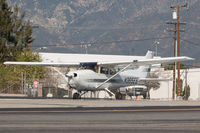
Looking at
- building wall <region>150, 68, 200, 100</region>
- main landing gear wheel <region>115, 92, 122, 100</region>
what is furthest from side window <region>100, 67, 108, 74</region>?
building wall <region>150, 68, 200, 100</region>

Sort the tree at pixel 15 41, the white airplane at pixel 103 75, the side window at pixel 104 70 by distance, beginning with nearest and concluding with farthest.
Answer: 1. the white airplane at pixel 103 75
2. the side window at pixel 104 70
3. the tree at pixel 15 41

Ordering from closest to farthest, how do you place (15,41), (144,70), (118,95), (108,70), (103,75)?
1. (103,75)
2. (108,70)
3. (118,95)
4. (144,70)
5. (15,41)

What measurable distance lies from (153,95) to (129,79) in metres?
36.6

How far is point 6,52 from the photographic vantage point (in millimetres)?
64750

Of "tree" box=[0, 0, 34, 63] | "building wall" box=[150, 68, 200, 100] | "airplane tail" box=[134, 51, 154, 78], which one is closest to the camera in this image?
"airplane tail" box=[134, 51, 154, 78]

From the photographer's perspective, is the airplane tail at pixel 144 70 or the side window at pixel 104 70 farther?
the airplane tail at pixel 144 70

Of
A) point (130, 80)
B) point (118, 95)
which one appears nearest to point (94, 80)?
point (118, 95)

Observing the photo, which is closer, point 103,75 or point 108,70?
point 103,75

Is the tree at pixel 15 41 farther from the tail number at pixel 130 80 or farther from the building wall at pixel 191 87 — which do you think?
the tail number at pixel 130 80

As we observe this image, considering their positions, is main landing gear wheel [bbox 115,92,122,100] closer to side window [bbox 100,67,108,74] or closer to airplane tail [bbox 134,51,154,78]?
side window [bbox 100,67,108,74]

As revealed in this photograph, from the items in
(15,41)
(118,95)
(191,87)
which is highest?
(15,41)

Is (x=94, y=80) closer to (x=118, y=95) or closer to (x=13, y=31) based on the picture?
(x=118, y=95)

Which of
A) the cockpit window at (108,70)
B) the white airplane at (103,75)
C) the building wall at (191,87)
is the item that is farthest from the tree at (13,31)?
the cockpit window at (108,70)

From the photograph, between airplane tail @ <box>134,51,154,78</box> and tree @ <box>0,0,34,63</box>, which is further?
tree @ <box>0,0,34,63</box>
